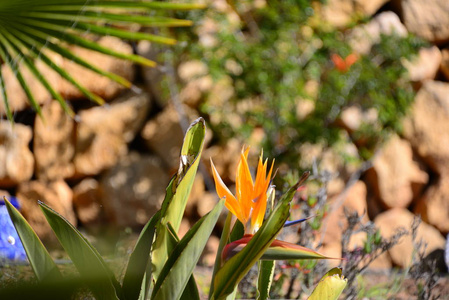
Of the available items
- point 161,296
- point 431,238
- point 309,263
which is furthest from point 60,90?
point 161,296

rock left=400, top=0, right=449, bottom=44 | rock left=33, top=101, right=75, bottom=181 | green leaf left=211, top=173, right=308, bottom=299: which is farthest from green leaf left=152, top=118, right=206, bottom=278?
rock left=400, top=0, right=449, bottom=44

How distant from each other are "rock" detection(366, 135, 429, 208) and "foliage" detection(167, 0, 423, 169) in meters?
0.16

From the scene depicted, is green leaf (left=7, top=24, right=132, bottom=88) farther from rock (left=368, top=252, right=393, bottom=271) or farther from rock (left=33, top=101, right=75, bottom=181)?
rock (left=368, top=252, right=393, bottom=271)

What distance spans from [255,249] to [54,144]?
4.48 m

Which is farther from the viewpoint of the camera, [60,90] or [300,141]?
[60,90]

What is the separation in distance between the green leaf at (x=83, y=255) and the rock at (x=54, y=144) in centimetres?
426

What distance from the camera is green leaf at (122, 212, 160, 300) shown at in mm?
1193

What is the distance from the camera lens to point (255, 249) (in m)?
1.04

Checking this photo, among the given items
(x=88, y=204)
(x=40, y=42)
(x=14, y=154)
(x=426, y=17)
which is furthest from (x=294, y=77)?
(x=40, y=42)

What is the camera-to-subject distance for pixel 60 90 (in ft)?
17.4

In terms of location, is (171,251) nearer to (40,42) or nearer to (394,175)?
(40,42)

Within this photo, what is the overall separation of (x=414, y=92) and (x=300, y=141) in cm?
111

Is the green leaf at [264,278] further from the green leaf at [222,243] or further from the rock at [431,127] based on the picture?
the rock at [431,127]

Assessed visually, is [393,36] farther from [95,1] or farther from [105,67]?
[95,1]
